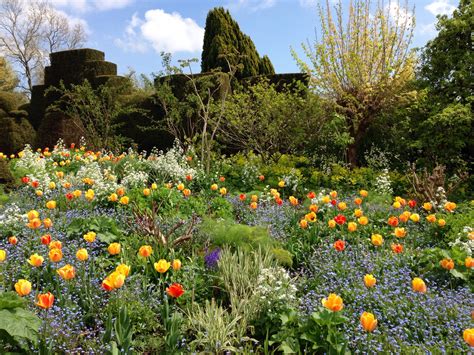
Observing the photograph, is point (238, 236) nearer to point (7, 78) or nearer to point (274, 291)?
point (274, 291)

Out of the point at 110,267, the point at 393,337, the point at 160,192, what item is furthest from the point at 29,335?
the point at 160,192

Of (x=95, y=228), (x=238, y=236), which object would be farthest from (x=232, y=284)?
(x=95, y=228)

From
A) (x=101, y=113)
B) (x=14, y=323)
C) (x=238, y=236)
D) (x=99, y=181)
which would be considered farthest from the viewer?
(x=101, y=113)

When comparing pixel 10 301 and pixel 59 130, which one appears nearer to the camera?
pixel 10 301

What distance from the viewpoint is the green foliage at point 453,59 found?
8312 millimetres

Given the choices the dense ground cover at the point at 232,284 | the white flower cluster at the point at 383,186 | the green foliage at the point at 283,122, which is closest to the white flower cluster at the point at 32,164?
the dense ground cover at the point at 232,284

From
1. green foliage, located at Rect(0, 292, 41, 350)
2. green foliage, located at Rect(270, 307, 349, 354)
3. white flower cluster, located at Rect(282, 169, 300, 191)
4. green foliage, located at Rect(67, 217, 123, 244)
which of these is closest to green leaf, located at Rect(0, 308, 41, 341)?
green foliage, located at Rect(0, 292, 41, 350)

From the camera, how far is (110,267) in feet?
12.7

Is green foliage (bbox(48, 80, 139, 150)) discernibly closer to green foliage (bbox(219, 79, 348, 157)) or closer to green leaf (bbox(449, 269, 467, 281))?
green foliage (bbox(219, 79, 348, 157))

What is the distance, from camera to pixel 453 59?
334 inches

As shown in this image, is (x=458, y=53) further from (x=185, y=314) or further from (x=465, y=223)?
(x=185, y=314)

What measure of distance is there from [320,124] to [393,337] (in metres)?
7.69

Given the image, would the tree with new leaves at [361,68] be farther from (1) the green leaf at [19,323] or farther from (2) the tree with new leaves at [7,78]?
(2) the tree with new leaves at [7,78]

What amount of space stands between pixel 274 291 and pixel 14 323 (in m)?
1.69
